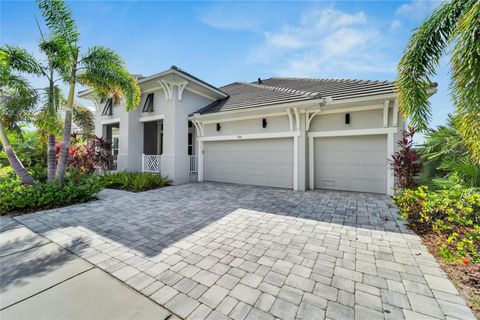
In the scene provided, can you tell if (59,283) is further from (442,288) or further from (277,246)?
(442,288)

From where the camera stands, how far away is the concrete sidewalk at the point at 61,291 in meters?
1.95

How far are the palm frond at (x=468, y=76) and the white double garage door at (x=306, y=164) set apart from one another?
12.7 ft

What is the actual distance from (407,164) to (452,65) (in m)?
4.01

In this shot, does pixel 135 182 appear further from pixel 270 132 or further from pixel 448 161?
pixel 448 161

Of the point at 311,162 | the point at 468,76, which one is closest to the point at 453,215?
the point at 468,76

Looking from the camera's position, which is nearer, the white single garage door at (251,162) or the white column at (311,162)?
the white column at (311,162)

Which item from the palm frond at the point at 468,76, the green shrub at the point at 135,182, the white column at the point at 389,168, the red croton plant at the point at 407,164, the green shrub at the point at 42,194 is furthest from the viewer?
the green shrub at the point at 135,182

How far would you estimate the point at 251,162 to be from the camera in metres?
9.63

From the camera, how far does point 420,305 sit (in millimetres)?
2029

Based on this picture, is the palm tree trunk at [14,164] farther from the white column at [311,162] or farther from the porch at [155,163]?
the white column at [311,162]

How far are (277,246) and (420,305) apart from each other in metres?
1.84

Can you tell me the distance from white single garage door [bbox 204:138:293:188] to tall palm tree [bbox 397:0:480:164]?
4682 mm

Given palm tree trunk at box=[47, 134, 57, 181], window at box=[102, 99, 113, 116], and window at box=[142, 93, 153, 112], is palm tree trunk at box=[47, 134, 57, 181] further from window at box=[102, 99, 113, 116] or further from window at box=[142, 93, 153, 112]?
window at box=[102, 99, 113, 116]

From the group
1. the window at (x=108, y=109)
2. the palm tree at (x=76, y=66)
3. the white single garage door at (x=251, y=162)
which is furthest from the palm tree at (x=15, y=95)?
the white single garage door at (x=251, y=162)
